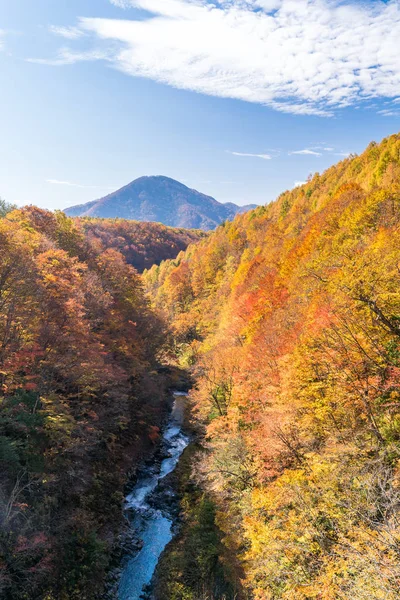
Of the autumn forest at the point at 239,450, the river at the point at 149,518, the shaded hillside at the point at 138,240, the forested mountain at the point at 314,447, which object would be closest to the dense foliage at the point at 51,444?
the autumn forest at the point at 239,450

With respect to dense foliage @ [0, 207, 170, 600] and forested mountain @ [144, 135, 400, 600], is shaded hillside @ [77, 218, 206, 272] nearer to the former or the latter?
dense foliage @ [0, 207, 170, 600]

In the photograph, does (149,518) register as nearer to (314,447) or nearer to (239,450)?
(239,450)

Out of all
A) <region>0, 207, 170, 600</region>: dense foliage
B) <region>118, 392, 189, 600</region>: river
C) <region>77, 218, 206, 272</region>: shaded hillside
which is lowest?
<region>118, 392, 189, 600</region>: river

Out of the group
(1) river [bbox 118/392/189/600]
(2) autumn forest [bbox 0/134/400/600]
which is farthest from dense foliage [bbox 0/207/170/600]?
(1) river [bbox 118/392/189/600]

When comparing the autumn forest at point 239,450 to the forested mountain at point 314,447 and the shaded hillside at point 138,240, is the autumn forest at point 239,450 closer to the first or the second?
the forested mountain at point 314,447

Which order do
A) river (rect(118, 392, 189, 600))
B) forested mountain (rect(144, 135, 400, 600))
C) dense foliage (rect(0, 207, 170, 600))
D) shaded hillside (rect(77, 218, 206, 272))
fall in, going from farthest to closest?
shaded hillside (rect(77, 218, 206, 272))
river (rect(118, 392, 189, 600))
dense foliage (rect(0, 207, 170, 600))
forested mountain (rect(144, 135, 400, 600))

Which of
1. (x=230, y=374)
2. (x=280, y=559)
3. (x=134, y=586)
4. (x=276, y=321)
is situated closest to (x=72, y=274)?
(x=230, y=374)

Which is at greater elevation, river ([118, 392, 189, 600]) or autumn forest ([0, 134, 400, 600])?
autumn forest ([0, 134, 400, 600])

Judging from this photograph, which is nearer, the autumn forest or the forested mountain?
the forested mountain
